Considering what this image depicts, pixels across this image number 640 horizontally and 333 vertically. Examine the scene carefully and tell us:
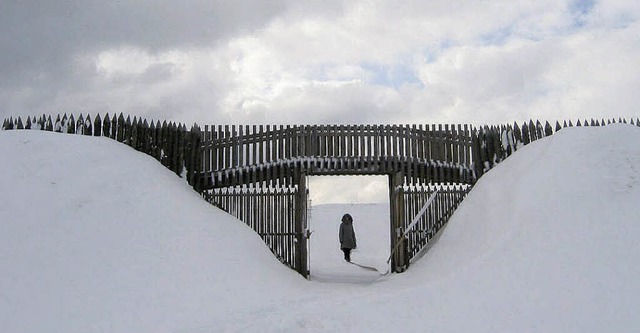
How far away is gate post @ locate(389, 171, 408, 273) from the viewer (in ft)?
40.5

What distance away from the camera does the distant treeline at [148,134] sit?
11.5 meters

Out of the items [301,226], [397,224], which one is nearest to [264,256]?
[301,226]

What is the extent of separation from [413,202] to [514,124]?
140 inches

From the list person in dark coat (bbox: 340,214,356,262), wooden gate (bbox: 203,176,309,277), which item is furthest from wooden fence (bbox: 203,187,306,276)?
person in dark coat (bbox: 340,214,356,262)

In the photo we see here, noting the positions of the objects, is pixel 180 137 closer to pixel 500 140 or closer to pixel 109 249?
pixel 109 249

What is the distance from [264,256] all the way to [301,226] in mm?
2299

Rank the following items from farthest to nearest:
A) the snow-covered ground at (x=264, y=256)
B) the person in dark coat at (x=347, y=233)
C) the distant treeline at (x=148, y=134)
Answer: the person in dark coat at (x=347, y=233), the distant treeline at (x=148, y=134), the snow-covered ground at (x=264, y=256)

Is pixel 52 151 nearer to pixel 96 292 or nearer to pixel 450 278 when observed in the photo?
pixel 96 292

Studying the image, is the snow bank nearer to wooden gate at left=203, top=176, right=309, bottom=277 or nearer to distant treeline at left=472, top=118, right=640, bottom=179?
wooden gate at left=203, top=176, right=309, bottom=277

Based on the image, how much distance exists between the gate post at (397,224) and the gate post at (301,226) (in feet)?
7.21

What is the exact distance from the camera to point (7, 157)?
915 cm

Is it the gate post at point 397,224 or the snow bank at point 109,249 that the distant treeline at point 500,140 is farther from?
the snow bank at point 109,249

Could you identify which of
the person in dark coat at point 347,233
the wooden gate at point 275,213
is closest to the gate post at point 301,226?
the wooden gate at point 275,213

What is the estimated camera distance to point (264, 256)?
1034 cm
